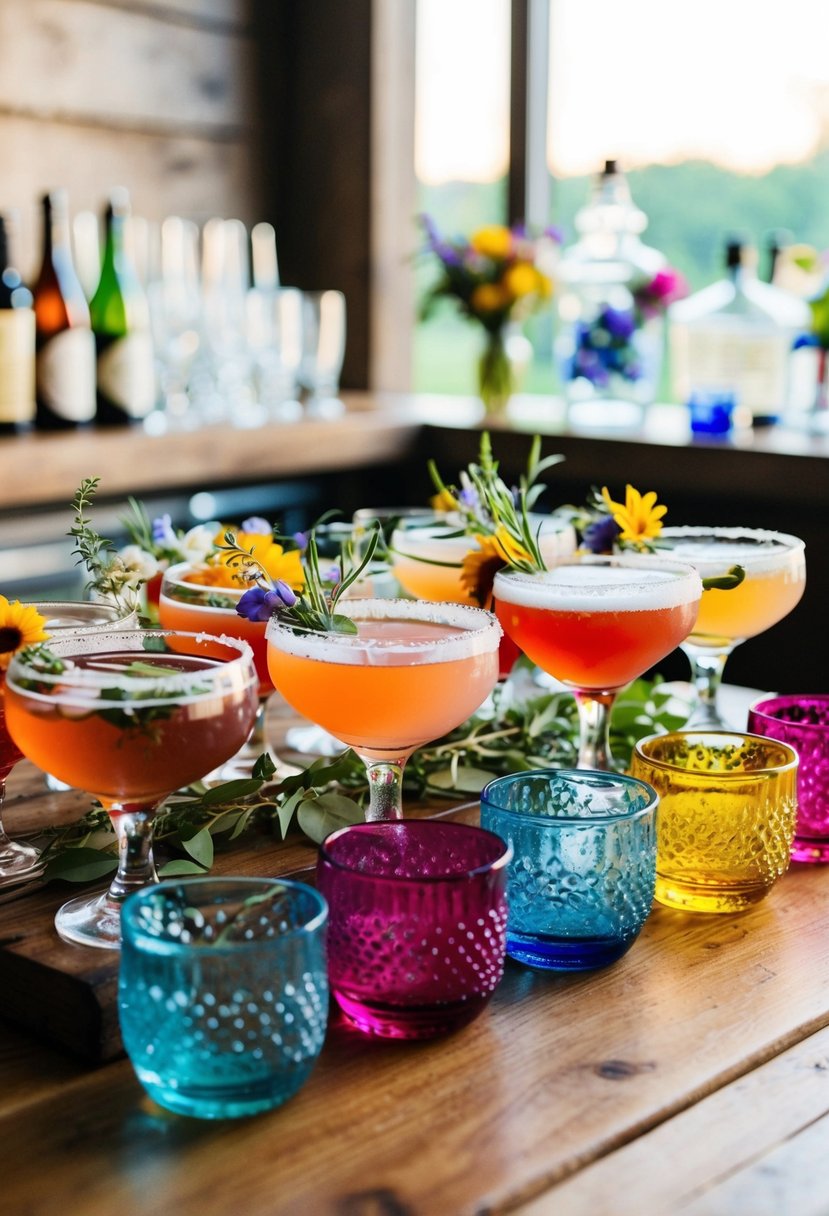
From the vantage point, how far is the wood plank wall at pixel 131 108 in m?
2.85

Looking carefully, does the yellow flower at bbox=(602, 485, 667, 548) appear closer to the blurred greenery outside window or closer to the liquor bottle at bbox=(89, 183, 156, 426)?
the liquor bottle at bbox=(89, 183, 156, 426)

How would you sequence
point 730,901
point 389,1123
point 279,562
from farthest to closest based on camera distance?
point 279,562
point 730,901
point 389,1123

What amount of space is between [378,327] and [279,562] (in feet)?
7.59

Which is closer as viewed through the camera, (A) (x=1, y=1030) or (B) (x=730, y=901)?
(A) (x=1, y=1030)

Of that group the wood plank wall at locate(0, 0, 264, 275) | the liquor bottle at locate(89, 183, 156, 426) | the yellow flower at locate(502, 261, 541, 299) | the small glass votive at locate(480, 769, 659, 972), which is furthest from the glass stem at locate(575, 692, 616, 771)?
the wood plank wall at locate(0, 0, 264, 275)

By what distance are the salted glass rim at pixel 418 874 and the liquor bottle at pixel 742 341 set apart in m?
1.88

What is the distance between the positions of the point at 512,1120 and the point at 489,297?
88.6 inches

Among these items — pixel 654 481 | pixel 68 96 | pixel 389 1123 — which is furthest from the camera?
pixel 68 96

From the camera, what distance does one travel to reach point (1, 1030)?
783 mm

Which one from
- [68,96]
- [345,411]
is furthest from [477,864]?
[68,96]

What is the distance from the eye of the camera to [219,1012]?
0.64 m

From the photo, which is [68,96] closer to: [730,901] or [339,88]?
[339,88]

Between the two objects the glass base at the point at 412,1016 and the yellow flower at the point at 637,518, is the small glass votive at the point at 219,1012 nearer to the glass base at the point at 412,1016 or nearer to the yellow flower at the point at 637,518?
the glass base at the point at 412,1016

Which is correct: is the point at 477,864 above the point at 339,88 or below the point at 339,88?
below
